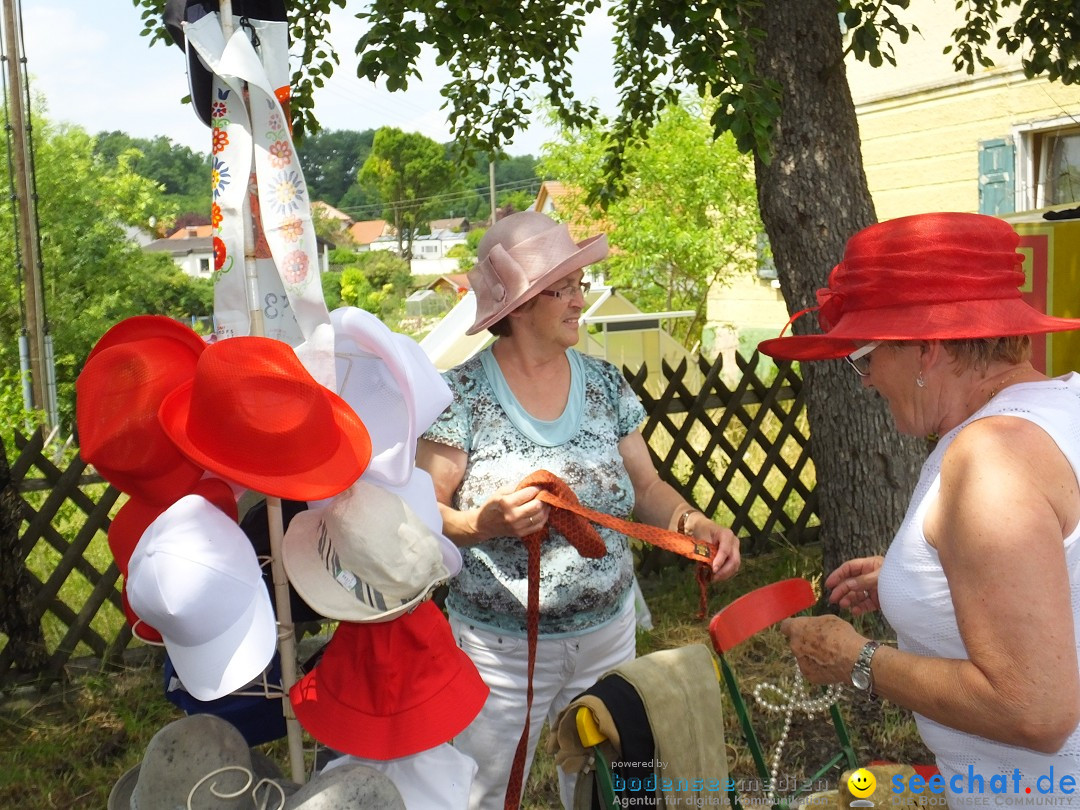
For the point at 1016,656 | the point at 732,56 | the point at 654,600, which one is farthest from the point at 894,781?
the point at 654,600

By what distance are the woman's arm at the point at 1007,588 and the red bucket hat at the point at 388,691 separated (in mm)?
669

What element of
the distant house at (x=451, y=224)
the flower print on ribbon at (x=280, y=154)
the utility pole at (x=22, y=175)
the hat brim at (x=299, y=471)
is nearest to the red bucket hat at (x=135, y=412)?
the hat brim at (x=299, y=471)

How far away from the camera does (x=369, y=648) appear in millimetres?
1466

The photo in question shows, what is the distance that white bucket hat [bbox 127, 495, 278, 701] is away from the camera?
1238 millimetres

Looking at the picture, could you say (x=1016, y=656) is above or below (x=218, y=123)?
below

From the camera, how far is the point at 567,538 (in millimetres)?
1977

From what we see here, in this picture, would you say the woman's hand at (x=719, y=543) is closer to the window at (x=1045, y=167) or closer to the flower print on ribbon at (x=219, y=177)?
the flower print on ribbon at (x=219, y=177)

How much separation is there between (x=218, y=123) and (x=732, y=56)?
2080 millimetres

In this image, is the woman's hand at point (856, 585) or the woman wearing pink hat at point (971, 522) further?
the woman's hand at point (856, 585)

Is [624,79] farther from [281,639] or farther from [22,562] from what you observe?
[281,639]

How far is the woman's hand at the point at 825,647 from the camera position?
5.00 ft

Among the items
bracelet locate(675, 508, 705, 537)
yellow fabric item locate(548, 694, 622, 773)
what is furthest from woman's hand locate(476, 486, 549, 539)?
bracelet locate(675, 508, 705, 537)

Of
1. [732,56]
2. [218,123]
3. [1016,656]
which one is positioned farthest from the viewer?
[732,56]

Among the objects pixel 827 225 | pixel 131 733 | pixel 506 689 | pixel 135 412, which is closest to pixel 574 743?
pixel 506 689
